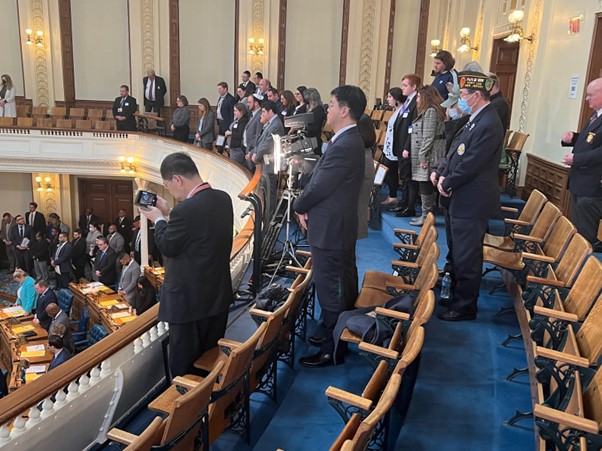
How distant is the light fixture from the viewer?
40.3 ft

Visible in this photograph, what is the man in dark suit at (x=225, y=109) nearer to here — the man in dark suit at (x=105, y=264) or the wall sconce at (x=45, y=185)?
the man in dark suit at (x=105, y=264)

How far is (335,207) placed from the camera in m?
3.03

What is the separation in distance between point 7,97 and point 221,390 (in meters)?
11.8

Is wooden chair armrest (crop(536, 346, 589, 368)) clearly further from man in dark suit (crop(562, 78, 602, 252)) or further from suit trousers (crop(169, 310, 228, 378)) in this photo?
man in dark suit (crop(562, 78, 602, 252))

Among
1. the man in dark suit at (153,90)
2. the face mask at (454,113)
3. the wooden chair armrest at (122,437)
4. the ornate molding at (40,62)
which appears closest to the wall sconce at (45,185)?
the ornate molding at (40,62)

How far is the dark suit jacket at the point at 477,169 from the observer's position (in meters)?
3.32

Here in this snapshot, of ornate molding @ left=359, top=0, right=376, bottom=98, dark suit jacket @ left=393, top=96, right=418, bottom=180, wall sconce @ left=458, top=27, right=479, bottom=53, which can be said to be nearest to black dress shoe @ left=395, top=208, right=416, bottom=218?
dark suit jacket @ left=393, top=96, right=418, bottom=180

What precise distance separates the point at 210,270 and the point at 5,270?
41.2 feet

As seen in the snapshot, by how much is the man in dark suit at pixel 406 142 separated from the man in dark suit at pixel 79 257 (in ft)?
25.2

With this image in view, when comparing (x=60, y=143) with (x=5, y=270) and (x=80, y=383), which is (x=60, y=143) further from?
(x=80, y=383)

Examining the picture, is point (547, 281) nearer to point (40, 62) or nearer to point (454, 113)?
point (454, 113)

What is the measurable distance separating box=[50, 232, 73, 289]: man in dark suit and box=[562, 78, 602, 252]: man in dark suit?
367 inches

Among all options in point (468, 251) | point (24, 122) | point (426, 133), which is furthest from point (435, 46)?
point (24, 122)

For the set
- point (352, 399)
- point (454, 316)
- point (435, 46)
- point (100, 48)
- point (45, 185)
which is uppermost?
point (435, 46)
